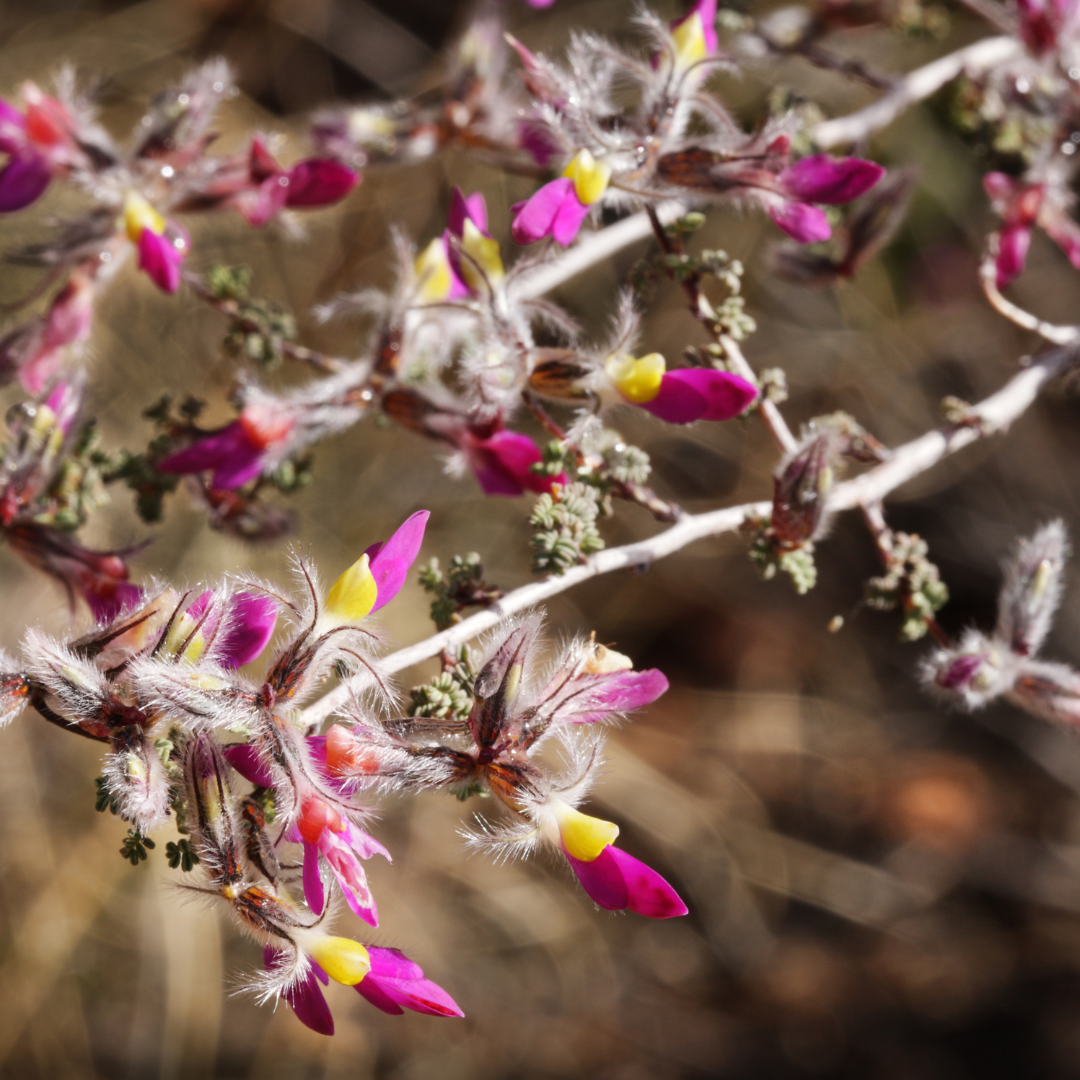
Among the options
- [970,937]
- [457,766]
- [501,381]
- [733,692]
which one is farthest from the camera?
[733,692]

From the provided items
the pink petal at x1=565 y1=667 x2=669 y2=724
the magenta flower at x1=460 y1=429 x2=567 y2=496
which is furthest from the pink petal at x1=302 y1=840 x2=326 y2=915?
the magenta flower at x1=460 y1=429 x2=567 y2=496

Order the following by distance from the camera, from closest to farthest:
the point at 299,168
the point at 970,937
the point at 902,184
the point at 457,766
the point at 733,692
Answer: the point at 457,766, the point at 299,168, the point at 902,184, the point at 970,937, the point at 733,692

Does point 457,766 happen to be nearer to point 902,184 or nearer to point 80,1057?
point 902,184

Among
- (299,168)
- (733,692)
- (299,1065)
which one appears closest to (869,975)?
(733,692)

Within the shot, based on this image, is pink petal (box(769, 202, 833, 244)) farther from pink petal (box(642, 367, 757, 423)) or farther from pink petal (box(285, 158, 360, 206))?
pink petal (box(285, 158, 360, 206))

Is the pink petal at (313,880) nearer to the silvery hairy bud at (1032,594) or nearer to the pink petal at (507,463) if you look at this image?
the pink petal at (507,463)

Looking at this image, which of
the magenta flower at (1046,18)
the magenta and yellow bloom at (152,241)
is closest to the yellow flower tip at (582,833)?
the magenta and yellow bloom at (152,241)
